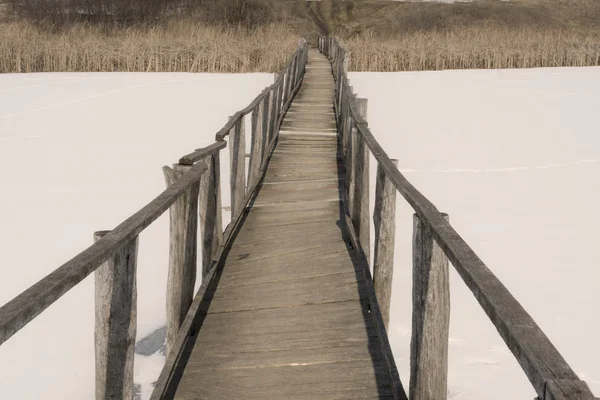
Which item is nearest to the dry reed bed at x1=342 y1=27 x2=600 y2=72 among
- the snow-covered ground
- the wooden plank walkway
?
the snow-covered ground

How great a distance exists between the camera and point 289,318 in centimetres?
436

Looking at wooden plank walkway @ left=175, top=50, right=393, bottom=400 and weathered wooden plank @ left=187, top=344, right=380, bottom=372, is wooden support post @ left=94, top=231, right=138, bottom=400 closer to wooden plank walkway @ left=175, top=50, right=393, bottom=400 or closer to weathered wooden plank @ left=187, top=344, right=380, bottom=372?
wooden plank walkway @ left=175, top=50, right=393, bottom=400

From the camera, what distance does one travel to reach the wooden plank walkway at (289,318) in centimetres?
350

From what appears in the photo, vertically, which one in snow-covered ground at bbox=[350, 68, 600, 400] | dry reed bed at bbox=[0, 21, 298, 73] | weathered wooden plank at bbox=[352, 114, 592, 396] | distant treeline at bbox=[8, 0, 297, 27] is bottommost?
snow-covered ground at bbox=[350, 68, 600, 400]

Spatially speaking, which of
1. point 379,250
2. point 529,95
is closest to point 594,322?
point 379,250

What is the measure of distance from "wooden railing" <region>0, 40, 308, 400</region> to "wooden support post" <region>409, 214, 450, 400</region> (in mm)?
1259

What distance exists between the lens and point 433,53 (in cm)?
2869

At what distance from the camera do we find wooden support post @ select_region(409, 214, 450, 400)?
2.96 m

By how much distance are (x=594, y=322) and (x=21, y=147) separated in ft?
39.4

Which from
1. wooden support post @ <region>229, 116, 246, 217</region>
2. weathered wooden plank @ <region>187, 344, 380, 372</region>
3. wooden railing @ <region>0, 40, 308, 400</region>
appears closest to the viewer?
wooden railing @ <region>0, 40, 308, 400</region>

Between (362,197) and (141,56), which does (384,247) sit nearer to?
(362,197)

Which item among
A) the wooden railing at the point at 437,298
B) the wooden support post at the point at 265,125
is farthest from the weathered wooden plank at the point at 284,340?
the wooden support post at the point at 265,125

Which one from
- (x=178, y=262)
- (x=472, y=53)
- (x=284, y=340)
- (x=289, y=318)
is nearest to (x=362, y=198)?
(x=289, y=318)

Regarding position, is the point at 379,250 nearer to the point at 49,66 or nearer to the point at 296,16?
the point at 49,66
